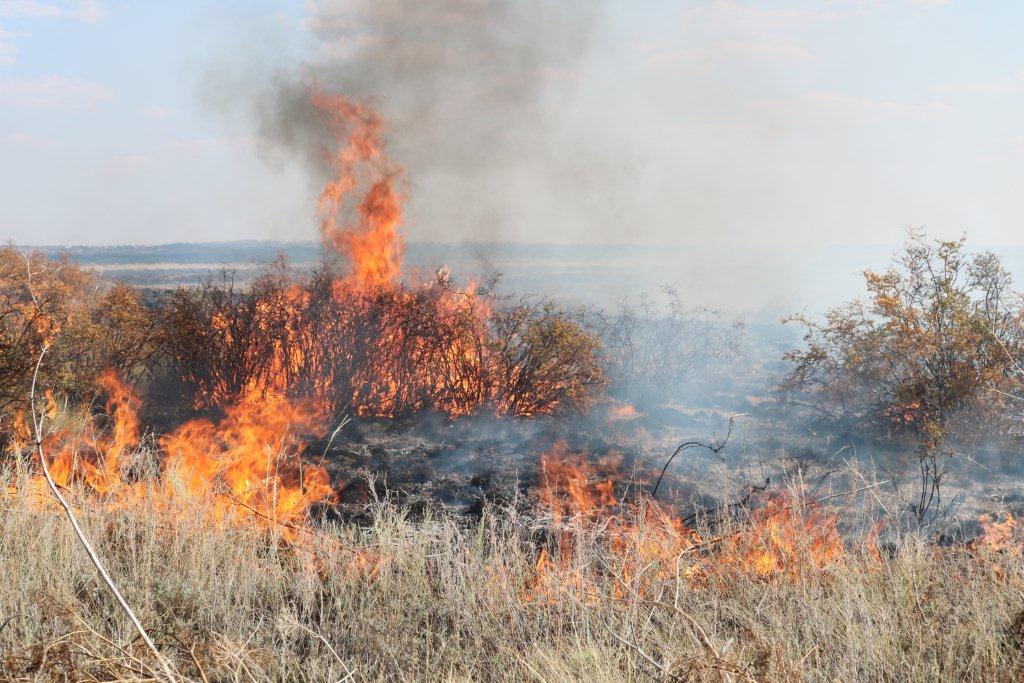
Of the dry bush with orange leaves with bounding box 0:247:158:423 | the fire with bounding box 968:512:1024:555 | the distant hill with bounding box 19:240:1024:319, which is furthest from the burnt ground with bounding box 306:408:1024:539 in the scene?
the distant hill with bounding box 19:240:1024:319

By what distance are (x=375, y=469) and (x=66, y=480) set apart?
2183mm

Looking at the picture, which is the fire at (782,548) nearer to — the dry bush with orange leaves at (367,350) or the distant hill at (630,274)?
the dry bush with orange leaves at (367,350)

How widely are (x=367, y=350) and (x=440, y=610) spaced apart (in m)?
4.37

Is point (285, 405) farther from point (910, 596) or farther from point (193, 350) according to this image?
point (910, 596)

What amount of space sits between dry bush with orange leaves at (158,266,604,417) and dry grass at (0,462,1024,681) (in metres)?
3.06

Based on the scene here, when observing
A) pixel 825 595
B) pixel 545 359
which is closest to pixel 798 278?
pixel 545 359

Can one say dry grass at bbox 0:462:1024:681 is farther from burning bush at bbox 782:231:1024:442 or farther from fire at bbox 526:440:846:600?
burning bush at bbox 782:231:1024:442

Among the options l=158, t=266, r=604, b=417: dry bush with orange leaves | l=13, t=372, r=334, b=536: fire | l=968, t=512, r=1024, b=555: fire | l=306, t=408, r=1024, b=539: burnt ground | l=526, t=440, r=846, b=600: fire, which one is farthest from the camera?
l=158, t=266, r=604, b=417: dry bush with orange leaves

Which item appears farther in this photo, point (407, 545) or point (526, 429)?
point (526, 429)

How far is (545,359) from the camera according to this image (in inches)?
331

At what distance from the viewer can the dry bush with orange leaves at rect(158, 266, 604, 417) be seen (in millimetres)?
8094

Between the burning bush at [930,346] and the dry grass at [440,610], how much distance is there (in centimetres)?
321

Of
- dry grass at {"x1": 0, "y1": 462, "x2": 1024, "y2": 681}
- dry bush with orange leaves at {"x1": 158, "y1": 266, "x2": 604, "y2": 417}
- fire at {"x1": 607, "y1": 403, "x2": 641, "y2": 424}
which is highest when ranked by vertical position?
dry bush with orange leaves at {"x1": 158, "y1": 266, "x2": 604, "y2": 417}

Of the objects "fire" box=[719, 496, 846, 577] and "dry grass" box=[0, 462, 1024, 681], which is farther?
"fire" box=[719, 496, 846, 577]
